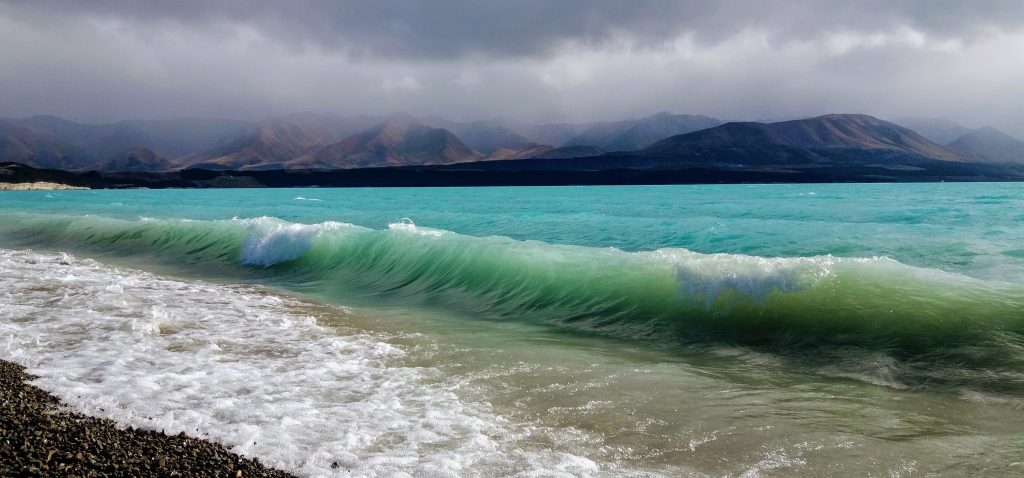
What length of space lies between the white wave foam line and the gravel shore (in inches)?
8.5

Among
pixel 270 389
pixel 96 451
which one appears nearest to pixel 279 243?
pixel 270 389

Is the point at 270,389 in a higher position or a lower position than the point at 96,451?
lower

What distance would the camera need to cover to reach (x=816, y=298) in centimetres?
877

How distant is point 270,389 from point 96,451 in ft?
6.20

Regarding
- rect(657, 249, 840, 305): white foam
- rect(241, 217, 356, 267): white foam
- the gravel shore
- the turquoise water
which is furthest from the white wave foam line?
rect(241, 217, 356, 267): white foam

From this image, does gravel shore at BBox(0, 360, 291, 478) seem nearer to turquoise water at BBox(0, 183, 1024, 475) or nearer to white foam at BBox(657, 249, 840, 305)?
turquoise water at BBox(0, 183, 1024, 475)

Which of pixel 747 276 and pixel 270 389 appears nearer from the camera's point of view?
pixel 270 389

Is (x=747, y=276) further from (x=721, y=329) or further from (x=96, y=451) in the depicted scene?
(x=96, y=451)

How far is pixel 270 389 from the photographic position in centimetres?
579

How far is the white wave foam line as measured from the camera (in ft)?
14.2

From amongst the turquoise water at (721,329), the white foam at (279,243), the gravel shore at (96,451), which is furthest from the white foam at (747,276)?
the white foam at (279,243)

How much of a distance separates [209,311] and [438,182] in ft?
415

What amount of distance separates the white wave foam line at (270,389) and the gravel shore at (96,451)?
0.22 m

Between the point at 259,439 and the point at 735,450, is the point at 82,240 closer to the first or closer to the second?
the point at 259,439
